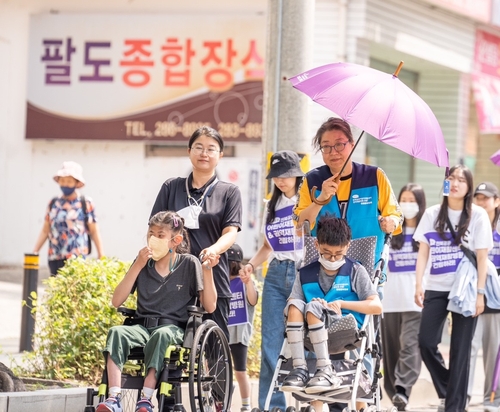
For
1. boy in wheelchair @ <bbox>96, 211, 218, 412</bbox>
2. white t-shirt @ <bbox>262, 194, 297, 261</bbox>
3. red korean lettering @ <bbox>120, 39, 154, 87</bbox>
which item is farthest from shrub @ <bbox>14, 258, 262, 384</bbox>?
red korean lettering @ <bbox>120, 39, 154, 87</bbox>

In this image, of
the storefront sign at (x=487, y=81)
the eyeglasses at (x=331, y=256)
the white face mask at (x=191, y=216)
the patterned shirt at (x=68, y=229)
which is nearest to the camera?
the eyeglasses at (x=331, y=256)

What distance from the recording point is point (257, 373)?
9.15 m

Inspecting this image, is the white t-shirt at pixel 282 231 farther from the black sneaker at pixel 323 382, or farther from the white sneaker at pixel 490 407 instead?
the white sneaker at pixel 490 407

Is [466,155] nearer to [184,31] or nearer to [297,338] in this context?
[184,31]

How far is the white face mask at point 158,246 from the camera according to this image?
22.0 feet

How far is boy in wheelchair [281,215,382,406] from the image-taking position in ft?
20.4

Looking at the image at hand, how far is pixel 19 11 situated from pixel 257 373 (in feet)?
43.1

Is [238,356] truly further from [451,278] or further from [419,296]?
[451,278]

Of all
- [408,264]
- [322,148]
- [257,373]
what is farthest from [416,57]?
[322,148]

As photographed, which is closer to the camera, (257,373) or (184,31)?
(257,373)

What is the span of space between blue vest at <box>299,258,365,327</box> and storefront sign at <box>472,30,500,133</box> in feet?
49.5

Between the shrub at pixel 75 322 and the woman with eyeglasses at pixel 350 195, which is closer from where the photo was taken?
the woman with eyeglasses at pixel 350 195

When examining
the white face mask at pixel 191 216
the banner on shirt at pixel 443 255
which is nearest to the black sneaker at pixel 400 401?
the banner on shirt at pixel 443 255

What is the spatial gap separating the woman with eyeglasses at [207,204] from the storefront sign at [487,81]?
14722 millimetres
